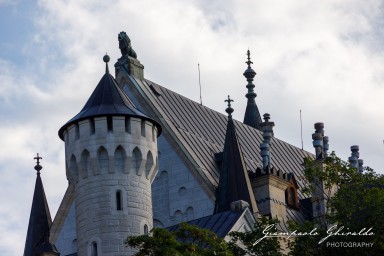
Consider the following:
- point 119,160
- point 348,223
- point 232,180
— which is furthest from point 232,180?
point 348,223

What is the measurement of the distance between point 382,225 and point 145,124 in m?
11.4

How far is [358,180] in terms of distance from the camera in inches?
2459

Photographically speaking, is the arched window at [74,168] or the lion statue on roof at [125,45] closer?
the arched window at [74,168]

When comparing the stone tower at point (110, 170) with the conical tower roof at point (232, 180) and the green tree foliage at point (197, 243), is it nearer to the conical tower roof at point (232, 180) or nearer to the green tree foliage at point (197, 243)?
the conical tower roof at point (232, 180)

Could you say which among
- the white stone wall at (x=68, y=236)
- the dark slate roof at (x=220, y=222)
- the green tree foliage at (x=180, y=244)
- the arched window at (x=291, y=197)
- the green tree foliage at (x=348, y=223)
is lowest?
the green tree foliage at (x=180, y=244)

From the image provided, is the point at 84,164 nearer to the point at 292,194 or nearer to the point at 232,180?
the point at 232,180

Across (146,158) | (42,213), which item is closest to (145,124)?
(146,158)

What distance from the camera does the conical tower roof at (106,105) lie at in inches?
2596

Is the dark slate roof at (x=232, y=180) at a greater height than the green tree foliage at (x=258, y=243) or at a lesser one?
greater

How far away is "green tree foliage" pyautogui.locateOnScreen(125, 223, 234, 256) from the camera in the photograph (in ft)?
177

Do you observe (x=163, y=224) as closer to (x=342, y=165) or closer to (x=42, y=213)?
(x=42, y=213)

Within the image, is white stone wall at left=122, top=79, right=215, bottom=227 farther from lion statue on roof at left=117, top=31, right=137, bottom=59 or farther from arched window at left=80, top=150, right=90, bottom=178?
arched window at left=80, top=150, right=90, bottom=178

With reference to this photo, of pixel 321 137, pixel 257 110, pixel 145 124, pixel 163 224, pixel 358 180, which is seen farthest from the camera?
pixel 257 110

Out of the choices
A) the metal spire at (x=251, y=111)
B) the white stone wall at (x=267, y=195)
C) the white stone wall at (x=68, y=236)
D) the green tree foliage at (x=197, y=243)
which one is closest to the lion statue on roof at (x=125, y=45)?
the white stone wall at (x=68, y=236)
